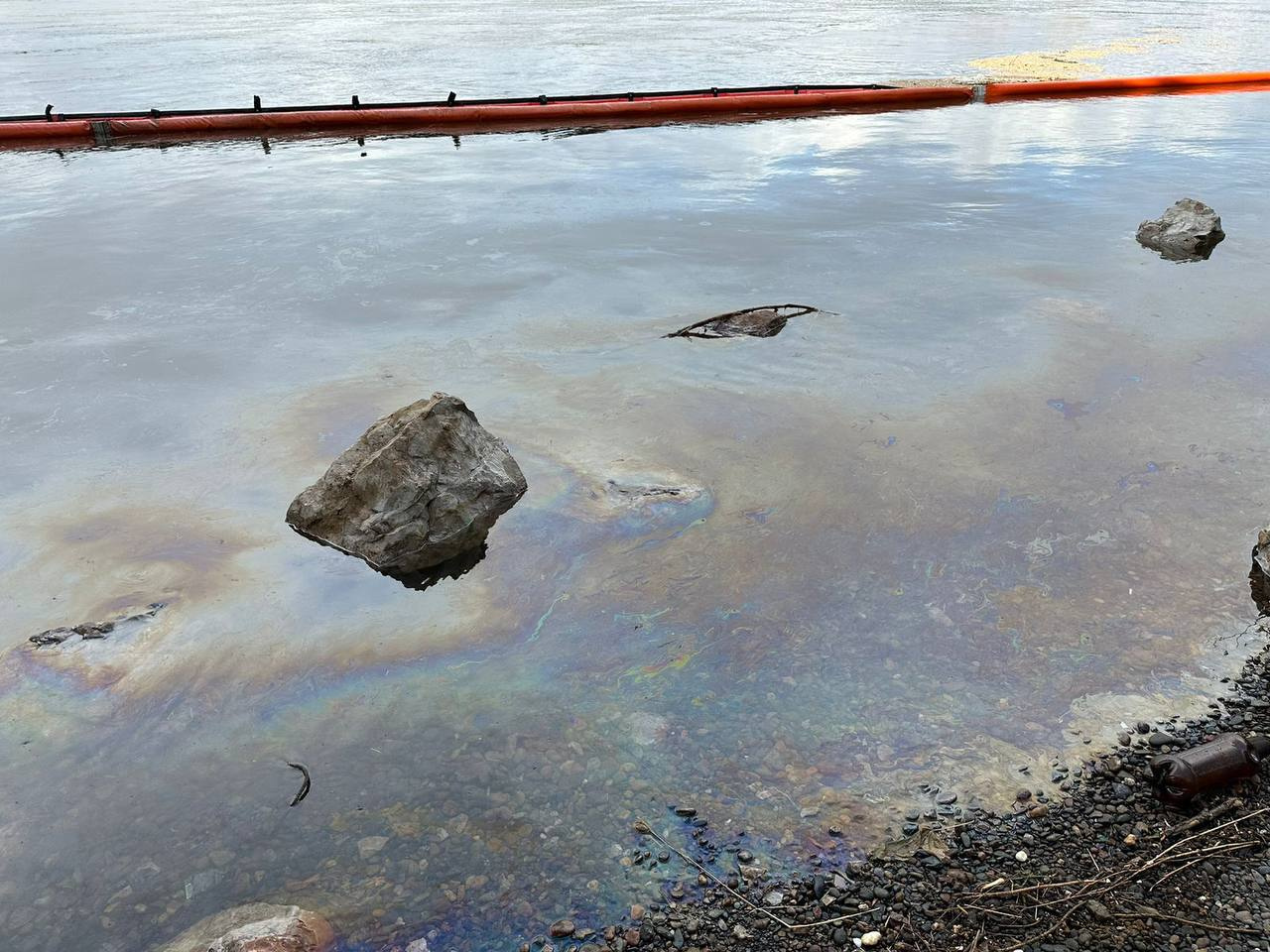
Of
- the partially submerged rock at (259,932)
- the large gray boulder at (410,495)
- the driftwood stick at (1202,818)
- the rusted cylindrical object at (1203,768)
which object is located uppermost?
the large gray boulder at (410,495)

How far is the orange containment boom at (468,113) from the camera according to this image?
13.4 meters

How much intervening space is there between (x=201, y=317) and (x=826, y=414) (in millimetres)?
4730

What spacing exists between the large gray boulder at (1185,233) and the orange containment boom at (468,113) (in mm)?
7357

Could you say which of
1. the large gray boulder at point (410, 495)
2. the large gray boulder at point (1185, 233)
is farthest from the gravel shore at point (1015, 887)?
the large gray boulder at point (1185, 233)

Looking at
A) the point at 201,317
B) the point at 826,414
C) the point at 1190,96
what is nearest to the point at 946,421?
the point at 826,414

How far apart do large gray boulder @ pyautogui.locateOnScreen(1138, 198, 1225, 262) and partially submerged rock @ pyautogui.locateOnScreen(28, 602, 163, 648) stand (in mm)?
8159

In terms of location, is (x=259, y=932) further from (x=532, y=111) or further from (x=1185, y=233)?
(x=532, y=111)

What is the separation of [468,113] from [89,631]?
38.7 feet

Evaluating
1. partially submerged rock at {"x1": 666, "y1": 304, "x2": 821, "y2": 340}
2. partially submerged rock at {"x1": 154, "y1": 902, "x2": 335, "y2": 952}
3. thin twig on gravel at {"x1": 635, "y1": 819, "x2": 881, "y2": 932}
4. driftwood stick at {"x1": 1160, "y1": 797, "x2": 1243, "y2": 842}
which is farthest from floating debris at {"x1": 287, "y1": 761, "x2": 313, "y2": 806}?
partially submerged rock at {"x1": 666, "y1": 304, "x2": 821, "y2": 340}

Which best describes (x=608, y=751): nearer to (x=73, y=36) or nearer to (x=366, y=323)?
(x=366, y=323)

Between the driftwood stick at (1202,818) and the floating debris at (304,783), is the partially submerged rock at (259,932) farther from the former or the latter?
the driftwood stick at (1202,818)

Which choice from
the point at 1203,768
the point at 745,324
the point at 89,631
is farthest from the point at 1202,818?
the point at 745,324

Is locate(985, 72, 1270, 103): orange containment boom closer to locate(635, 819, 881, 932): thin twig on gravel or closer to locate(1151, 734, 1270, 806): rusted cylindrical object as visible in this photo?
locate(1151, 734, 1270, 806): rusted cylindrical object

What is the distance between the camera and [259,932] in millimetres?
2705
